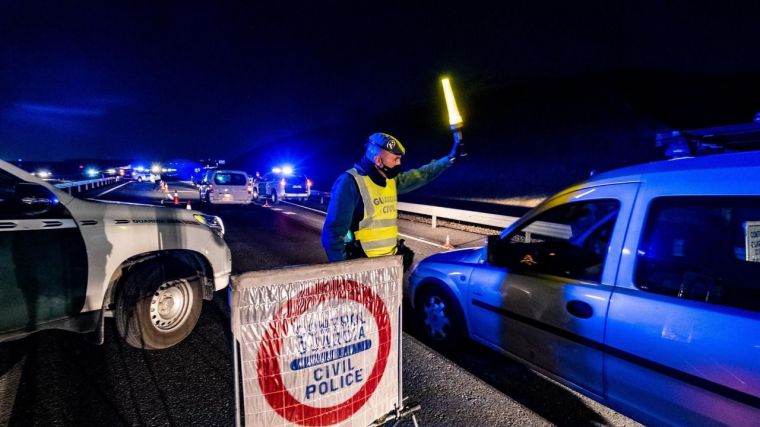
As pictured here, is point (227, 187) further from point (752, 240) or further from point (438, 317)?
point (752, 240)

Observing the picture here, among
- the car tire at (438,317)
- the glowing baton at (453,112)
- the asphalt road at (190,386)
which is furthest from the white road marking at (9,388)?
the glowing baton at (453,112)

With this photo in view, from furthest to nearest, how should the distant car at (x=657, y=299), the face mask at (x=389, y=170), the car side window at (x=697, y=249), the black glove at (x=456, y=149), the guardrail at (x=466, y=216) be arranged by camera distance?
the guardrail at (x=466, y=216) < the black glove at (x=456, y=149) < the face mask at (x=389, y=170) < the car side window at (x=697, y=249) < the distant car at (x=657, y=299)

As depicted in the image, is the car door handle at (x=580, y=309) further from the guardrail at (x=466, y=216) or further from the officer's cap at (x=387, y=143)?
the guardrail at (x=466, y=216)

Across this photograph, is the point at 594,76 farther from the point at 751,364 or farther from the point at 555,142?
the point at 751,364

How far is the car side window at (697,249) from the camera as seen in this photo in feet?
7.32

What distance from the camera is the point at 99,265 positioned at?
327 centimetres

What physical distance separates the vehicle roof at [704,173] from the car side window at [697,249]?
93mm

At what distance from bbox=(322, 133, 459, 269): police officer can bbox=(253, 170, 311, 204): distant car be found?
20444 millimetres

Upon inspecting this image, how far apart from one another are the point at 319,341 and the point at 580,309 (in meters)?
1.70

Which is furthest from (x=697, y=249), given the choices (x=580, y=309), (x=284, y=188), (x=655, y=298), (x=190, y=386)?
(x=284, y=188)

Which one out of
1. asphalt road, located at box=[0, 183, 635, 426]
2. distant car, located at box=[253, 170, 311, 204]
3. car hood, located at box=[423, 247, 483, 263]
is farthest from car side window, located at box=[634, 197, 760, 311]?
distant car, located at box=[253, 170, 311, 204]

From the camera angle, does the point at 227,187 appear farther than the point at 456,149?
Yes

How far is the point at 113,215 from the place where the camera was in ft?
11.3

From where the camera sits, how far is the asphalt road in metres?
2.77
